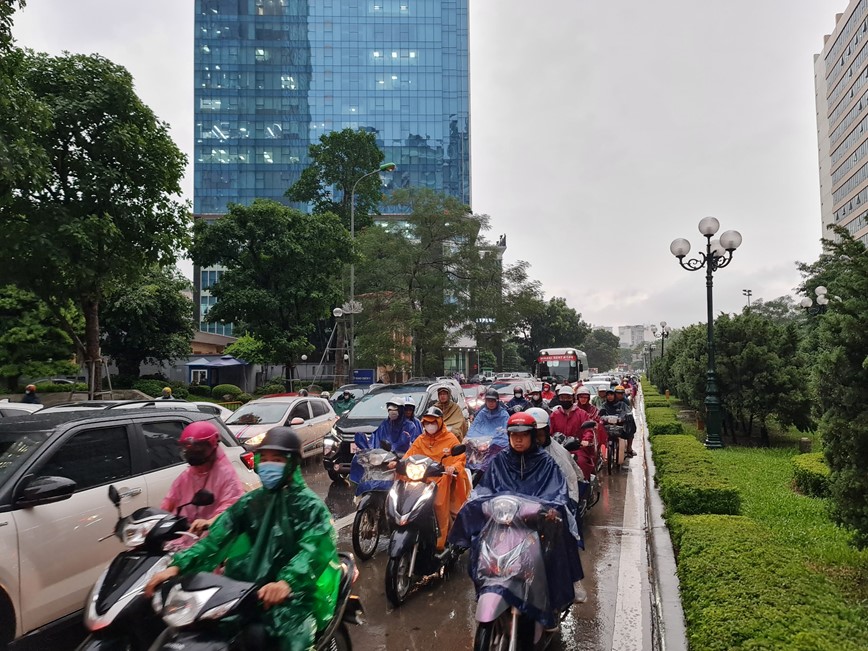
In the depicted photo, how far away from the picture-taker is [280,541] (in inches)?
120

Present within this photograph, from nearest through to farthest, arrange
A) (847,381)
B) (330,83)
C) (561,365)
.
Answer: (847,381) → (561,365) → (330,83)

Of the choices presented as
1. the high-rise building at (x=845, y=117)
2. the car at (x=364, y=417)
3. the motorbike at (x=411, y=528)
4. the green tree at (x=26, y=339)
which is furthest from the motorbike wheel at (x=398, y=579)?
the high-rise building at (x=845, y=117)

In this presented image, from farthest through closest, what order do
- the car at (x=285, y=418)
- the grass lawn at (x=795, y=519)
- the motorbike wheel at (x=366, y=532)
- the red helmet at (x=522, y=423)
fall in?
the car at (x=285, y=418)
the motorbike wheel at (x=366, y=532)
the grass lawn at (x=795, y=519)
the red helmet at (x=522, y=423)

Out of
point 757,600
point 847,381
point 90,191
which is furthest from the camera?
point 90,191

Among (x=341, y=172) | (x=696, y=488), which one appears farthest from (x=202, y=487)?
(x=341, y=172)

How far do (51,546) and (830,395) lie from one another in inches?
233

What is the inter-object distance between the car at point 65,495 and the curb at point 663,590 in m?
4.12

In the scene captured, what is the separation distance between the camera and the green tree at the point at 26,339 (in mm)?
24266

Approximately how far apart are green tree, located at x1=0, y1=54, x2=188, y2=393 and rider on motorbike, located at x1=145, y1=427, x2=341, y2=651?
13.6 meters

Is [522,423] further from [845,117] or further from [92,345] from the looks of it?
[845,117]

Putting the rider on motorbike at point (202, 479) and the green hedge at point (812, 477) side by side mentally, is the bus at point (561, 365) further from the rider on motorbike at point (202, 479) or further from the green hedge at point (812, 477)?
the rider on motorbike at point (202, 479)

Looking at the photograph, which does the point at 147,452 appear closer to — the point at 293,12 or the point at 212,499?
the point at 212,499

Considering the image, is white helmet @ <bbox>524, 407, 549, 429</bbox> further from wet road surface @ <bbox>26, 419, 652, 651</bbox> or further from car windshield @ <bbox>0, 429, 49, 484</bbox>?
car windshield @ <bbox>0, 429, 49, 484</bbox>

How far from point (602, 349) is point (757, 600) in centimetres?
11470
